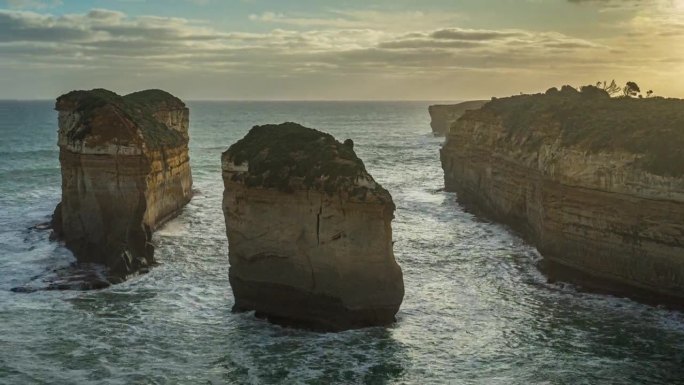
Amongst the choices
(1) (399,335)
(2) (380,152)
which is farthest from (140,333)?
(2) (380,152)

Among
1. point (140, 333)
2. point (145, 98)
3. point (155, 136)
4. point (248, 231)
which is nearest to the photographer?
point (140, 333)

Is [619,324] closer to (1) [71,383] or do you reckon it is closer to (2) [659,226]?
(2) [659,226]

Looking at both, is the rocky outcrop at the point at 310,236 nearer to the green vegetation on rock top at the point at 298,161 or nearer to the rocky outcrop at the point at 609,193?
the green vegetation on rock top at the point at 298,161

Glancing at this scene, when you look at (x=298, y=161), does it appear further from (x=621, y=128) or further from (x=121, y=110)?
(x=121, y=110)

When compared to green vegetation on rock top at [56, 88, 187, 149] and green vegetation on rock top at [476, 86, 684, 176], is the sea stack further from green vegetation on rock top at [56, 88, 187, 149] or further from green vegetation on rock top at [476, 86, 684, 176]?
green vegetation on rock top at [476, 86, 684, 176]

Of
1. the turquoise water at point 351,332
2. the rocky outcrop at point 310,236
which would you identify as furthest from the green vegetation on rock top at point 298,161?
the turquoise water at point 351,332
